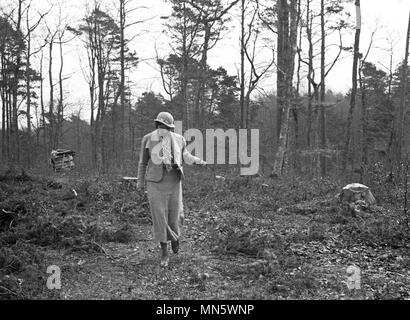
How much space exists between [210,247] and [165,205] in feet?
4.85

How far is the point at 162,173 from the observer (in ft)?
17.7

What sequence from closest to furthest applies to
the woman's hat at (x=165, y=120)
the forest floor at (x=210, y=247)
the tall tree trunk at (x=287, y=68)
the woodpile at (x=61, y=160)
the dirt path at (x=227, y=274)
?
the dirt path at (x=227, y=274), the forest floor at (x=210, y=247), the woman's hat at (x=165, y=120), the tall tree trunk at (x=287, y=68), the woodpile at (x=61, y=160)

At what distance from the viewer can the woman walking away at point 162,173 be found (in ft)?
17.7

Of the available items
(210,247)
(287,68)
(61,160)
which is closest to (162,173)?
(210,247)

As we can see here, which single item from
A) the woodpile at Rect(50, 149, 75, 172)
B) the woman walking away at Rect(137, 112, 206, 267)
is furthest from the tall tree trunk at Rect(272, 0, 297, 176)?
the woodpile at Rect(50, 149, 75, 172)

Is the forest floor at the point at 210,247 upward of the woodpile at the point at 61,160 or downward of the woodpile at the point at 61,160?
downward

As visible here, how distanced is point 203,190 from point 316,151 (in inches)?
337

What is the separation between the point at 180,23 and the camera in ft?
81.1

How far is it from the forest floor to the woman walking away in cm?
57

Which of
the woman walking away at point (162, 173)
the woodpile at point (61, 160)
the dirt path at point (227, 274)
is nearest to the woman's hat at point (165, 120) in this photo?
the woman walking away at point (162, 173)

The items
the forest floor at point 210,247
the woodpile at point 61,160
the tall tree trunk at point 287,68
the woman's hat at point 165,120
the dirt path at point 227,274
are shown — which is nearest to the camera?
the dirt path at point 227,274

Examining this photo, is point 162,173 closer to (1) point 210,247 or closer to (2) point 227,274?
(2) point 227,274

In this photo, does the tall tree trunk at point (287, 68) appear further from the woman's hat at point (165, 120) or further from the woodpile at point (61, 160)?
the woodpile at point (61, 160)
